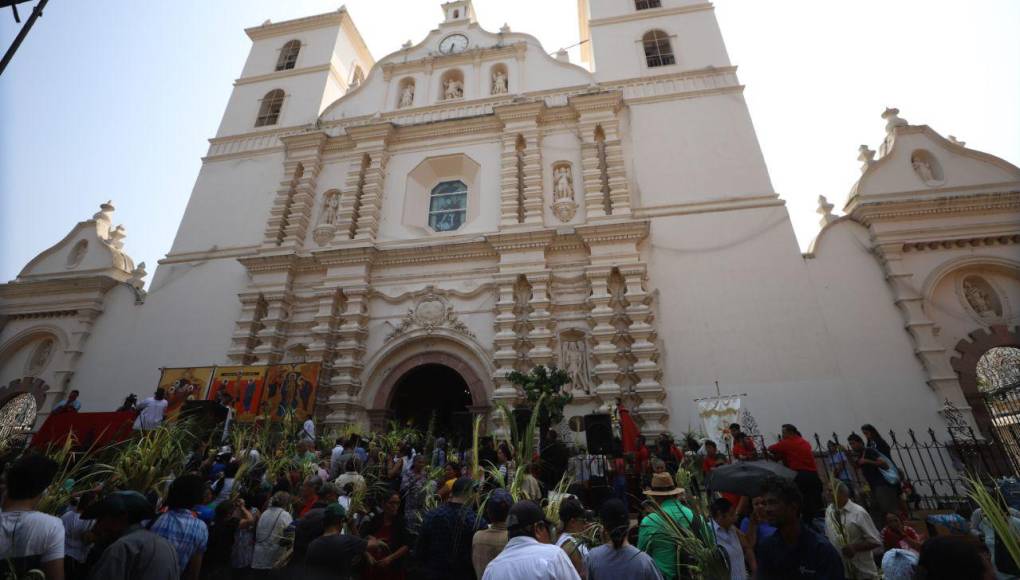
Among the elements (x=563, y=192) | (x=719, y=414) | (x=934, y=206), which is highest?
(x=563, y=192)

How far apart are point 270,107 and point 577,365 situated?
16707 mm

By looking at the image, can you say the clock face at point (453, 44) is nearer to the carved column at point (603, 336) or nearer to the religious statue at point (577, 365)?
Answer: the carved column at point (603, 336)

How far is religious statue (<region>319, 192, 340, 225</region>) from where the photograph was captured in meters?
15.5

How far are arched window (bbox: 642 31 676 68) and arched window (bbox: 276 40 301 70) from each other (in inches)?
576

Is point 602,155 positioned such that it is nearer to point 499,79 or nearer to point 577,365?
point 499,79

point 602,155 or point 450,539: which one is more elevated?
point 602,155

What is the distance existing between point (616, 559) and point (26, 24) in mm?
7829

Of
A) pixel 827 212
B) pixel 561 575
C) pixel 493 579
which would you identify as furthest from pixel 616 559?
pixel 827 212

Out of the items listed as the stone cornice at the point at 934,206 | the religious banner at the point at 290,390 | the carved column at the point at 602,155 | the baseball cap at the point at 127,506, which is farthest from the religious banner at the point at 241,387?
the stone cornice at the point at 934,206

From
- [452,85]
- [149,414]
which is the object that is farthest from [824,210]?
[149,414]

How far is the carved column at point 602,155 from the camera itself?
1335cm

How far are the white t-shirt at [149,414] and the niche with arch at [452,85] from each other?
505 inches

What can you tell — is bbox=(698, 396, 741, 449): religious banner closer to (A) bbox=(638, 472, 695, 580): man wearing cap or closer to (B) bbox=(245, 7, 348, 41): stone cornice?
(A) bbox=(638, 472, 695, 580): man wearing cap

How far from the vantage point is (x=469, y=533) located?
3779 mm
